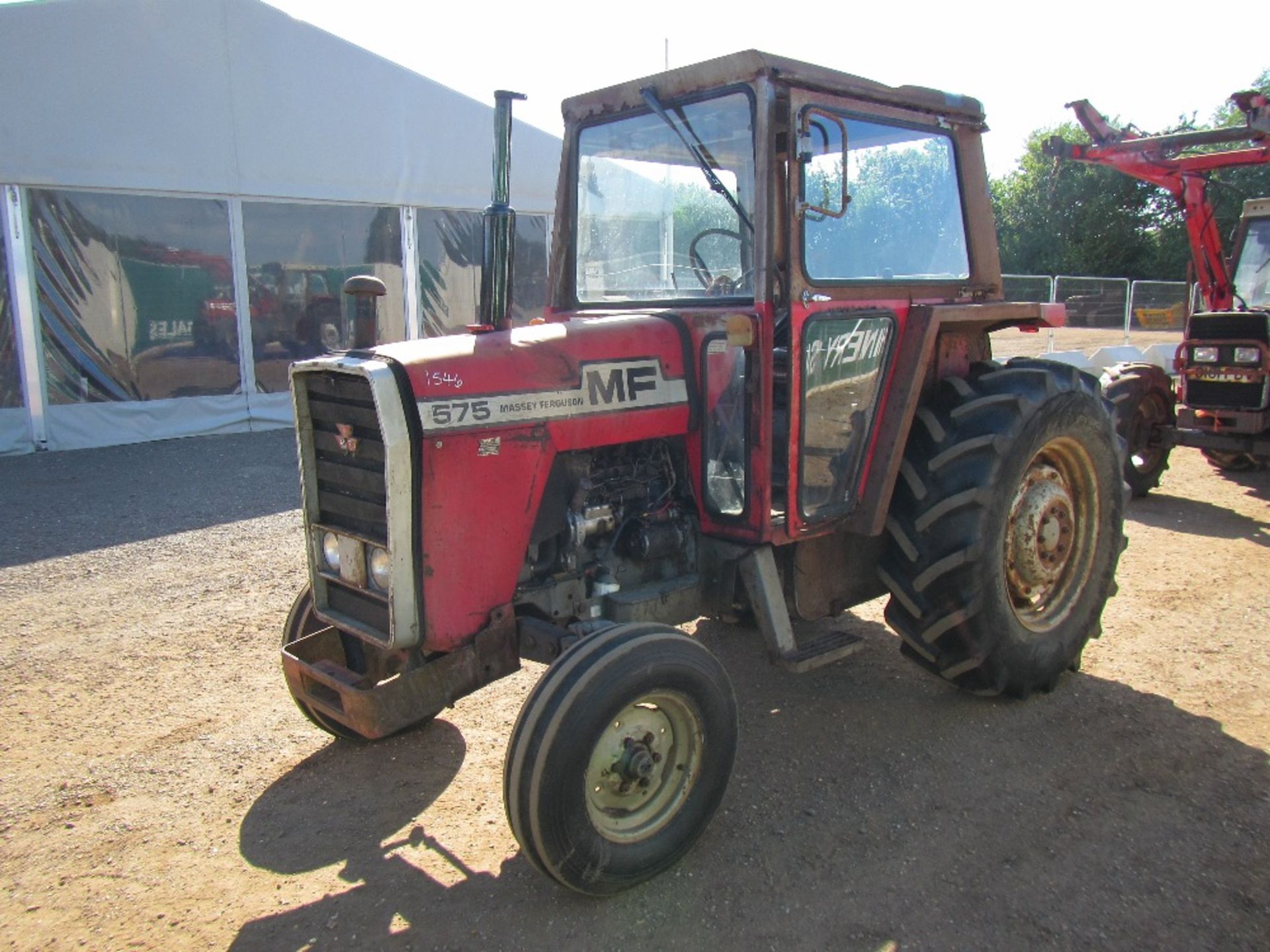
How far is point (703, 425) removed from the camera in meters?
3.40

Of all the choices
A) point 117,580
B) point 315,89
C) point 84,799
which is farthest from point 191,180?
point 84,799

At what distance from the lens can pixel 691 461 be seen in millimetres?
3484

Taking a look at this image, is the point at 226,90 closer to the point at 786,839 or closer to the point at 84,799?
the point at 84,799

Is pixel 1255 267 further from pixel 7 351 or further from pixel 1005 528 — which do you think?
pixel 7 351

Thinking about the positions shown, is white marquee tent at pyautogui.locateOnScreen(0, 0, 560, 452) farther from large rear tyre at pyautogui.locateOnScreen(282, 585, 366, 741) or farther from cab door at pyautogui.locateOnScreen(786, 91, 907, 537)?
cab door at pyautogui.locateOnScreen(786, 91, 907, 537)

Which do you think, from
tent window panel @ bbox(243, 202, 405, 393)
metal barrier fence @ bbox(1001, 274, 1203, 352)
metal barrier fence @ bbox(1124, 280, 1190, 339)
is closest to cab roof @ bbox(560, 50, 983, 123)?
tent window panel @ bbox(243, 202, 405, 393)

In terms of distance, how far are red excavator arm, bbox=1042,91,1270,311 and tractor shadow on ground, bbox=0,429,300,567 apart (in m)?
7.38

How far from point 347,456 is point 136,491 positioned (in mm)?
5999

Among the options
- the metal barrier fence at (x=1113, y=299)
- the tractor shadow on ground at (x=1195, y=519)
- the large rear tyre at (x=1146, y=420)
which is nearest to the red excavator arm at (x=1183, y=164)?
the large rear tyre at (x=1146, y=420)

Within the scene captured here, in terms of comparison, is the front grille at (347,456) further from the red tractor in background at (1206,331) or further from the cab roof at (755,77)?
the red tractor in background at (1206,331)

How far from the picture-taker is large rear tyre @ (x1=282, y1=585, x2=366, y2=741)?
11.5 ft

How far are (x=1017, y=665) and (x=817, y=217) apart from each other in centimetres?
194

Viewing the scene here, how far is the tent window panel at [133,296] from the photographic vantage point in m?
9.55

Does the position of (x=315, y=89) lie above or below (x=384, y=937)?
above
